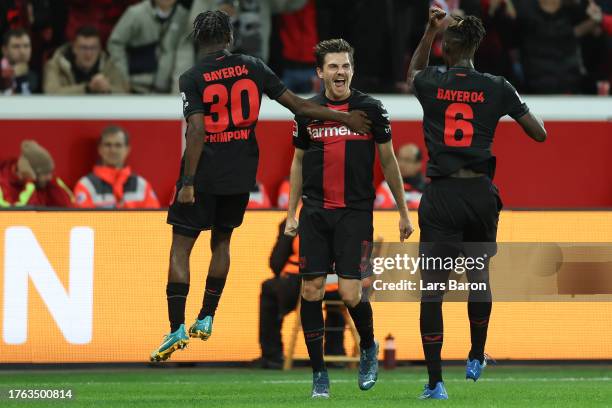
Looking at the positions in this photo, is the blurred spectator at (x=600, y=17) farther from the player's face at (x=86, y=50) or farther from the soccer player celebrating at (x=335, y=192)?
the soccer player celebrating at (x=335, y=192)

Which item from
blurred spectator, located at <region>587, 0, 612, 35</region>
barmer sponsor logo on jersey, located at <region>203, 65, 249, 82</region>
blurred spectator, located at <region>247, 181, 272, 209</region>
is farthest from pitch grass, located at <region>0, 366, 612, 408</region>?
blurred spectator, located at <region>587, 0, 612, 35</region>

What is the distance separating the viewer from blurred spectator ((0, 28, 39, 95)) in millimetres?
16484

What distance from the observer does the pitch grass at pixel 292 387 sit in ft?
33.5

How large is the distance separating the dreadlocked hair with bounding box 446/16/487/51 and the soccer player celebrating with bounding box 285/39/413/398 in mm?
763

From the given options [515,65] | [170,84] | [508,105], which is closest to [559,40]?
[515,65]

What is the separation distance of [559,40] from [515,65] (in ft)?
2.04

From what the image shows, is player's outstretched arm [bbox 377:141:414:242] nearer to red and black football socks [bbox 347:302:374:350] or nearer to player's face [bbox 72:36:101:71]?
red and black football socks [bbox 347:302:374:350]

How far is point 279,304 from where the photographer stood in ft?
46.3

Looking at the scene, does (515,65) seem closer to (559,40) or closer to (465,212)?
(559,40)

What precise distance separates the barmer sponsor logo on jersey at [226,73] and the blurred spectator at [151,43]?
21.6ft

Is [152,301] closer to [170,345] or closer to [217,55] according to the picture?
[170,345]

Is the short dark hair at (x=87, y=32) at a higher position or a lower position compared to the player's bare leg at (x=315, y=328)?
higher

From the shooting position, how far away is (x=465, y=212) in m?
10.1

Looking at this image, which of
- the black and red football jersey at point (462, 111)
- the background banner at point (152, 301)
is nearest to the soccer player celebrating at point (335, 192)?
the black and red football jersey at point (462, 111)
